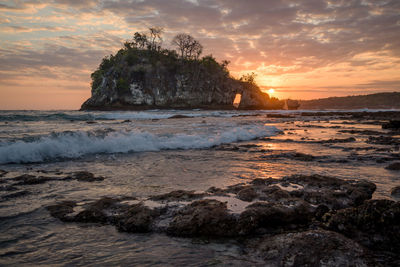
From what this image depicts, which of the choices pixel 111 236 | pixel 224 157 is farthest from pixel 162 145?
pixel 111 236

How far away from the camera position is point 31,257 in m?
2.13

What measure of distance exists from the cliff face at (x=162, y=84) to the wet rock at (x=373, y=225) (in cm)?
5265

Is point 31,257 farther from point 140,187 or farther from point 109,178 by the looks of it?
point 109,178

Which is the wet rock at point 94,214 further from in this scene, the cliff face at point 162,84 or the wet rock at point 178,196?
the cliff face at point 162,84

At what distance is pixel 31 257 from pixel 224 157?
15.9ft

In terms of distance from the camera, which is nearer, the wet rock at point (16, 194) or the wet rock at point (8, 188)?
the wet rock at point (16, 194)

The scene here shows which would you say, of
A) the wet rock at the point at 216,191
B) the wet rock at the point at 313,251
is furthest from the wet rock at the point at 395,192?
the wet rock at the point at 216,191

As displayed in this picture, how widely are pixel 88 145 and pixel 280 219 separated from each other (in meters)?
6.07

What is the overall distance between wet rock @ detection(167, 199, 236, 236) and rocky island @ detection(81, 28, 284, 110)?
51753 millimetres

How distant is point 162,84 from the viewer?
184 ft

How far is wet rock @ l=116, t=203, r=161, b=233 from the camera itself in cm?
261

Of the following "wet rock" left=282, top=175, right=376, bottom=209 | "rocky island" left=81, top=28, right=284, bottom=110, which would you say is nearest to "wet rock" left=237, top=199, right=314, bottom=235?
"wet rock" left=282, top=175, right=376, bottom=209

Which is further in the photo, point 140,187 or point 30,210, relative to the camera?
point 140,187

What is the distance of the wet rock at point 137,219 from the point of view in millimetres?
2613
